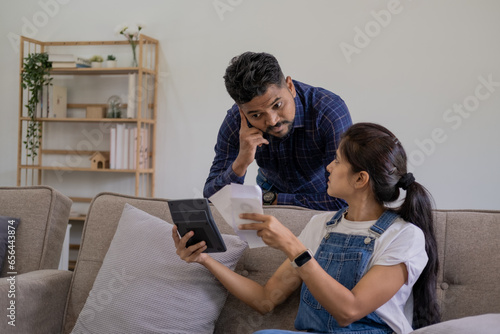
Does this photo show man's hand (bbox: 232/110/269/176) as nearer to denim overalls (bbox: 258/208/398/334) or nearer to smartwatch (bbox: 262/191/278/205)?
smartwatch (bbox: 262/191/278/205)

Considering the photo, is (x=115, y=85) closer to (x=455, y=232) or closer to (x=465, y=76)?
(x=465, y=76)

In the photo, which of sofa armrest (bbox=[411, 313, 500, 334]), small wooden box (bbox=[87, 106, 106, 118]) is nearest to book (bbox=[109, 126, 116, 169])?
small wooden box (bbox=[87, 106, 106, 118])

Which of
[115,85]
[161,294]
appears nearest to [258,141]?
[161,294]

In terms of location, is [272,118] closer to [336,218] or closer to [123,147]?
[336,218]

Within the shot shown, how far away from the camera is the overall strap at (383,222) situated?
160 cm

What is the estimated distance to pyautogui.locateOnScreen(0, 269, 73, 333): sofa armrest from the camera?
1.80 meters

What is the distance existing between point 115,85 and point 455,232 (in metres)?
3.54

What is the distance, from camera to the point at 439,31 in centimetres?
394

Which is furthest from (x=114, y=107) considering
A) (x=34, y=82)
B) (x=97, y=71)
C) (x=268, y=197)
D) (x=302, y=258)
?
(x=302, y=258)

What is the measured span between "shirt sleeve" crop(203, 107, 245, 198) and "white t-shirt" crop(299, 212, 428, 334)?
665mm

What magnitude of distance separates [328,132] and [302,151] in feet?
0.51

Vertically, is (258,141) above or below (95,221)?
above

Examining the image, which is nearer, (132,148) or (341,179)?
(341,179)

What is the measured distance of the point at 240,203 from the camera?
1447mm
